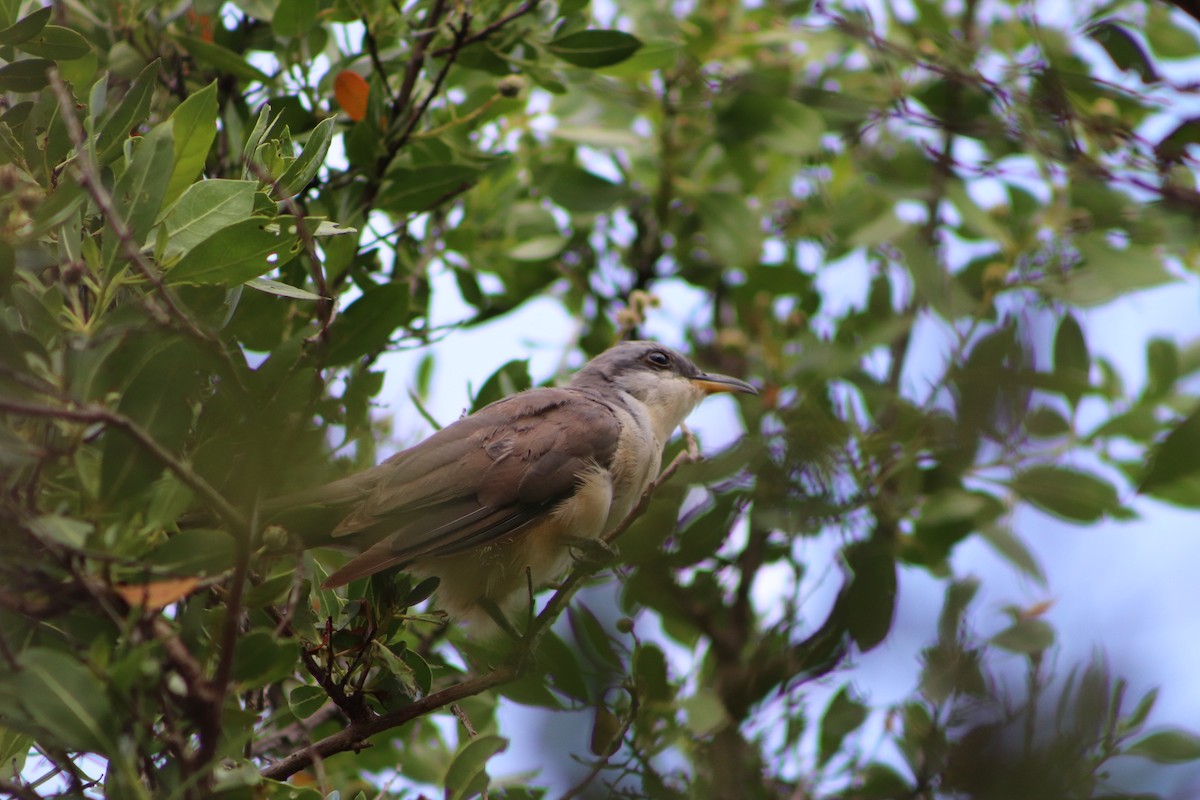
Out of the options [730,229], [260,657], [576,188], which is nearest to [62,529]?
[260,657]

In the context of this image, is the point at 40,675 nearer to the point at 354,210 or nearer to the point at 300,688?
the point at 300,688

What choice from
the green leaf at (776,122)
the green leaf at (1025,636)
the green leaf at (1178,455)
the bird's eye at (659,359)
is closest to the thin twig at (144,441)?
the green leaf at (1025,636)

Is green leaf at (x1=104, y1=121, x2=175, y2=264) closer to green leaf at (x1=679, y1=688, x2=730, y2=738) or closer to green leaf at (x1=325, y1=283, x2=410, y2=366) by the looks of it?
green leaf at (x1=325, y1=283, x2=410, y2=366)

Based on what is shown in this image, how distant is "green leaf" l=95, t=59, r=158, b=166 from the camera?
2980 mm

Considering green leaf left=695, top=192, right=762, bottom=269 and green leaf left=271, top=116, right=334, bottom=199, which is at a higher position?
green leaf left=271, top=116, right=334, bottom=199

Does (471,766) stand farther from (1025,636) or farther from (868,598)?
(1025,636)

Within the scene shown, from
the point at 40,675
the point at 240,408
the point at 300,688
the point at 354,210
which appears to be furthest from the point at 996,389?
the point at 354,210

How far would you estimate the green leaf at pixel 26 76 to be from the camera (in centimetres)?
322

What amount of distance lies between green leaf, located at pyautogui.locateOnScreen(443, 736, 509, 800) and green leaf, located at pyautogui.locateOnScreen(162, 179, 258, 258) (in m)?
1.46

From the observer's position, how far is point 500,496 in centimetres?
461

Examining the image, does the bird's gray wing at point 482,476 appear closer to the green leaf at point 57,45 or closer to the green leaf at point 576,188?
the green leaf at point 576,188

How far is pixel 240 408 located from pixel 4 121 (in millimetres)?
1263

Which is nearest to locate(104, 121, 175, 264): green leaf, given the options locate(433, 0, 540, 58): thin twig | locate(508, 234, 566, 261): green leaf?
locate(433, 0, 540, 58): thin twig

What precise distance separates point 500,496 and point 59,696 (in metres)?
2.53
